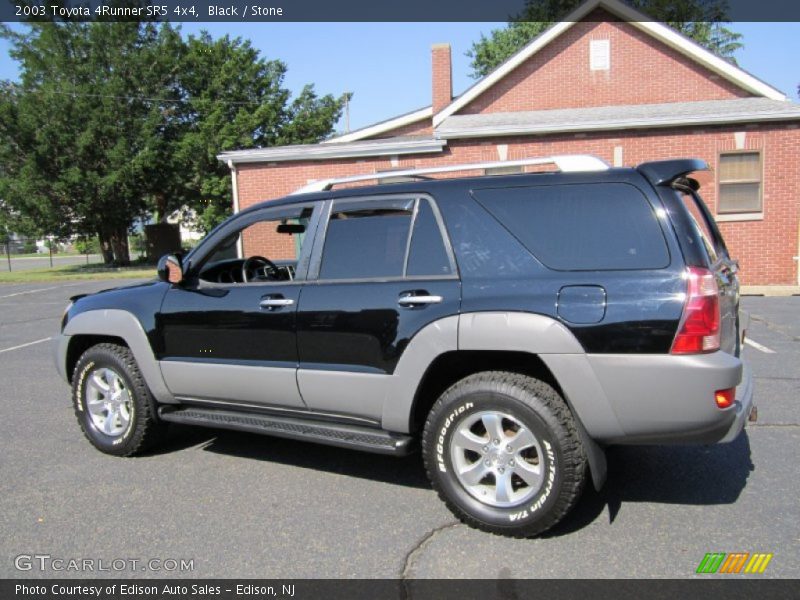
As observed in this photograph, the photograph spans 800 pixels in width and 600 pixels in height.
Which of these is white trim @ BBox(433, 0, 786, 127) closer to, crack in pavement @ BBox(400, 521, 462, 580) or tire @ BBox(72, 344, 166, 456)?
tire @ BBox(72, 344, 166, 456)

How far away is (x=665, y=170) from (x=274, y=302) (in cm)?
234

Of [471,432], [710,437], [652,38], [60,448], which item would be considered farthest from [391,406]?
[652,38]

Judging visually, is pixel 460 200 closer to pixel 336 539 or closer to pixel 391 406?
pixel 391 406

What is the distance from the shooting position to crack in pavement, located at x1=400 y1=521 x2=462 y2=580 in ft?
9.99

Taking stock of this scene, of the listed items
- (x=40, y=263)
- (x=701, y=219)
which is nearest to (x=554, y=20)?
(x=40, y=263)

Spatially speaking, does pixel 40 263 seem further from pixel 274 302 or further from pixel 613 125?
pixel 274 302

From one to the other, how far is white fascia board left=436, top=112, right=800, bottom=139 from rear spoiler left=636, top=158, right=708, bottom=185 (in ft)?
38.3

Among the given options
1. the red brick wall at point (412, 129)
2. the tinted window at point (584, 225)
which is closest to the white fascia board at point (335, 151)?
the red brick wall at point (412, 129)

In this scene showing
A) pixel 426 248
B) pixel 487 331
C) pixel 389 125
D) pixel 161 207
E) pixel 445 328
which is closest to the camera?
pixel 487 331

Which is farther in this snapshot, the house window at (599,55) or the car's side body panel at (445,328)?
the house window at (599,55)

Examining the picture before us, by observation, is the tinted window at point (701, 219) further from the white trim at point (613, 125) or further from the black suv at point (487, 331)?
the white trim at point (613, 125)

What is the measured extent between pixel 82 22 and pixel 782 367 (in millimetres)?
32524

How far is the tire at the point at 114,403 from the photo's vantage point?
15.1 ft

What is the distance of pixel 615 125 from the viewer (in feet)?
46.4
